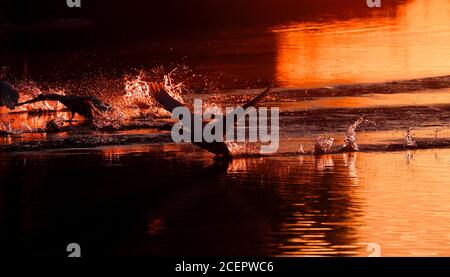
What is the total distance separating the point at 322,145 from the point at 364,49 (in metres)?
24.1

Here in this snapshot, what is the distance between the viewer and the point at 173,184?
2372 centimetres

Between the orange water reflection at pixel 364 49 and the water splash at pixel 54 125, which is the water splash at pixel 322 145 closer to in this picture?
the water splash at pixel 54 125

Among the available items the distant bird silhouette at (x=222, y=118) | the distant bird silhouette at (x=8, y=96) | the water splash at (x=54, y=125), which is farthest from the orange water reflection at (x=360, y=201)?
the distant bird silhouette at (x=8, y=96)

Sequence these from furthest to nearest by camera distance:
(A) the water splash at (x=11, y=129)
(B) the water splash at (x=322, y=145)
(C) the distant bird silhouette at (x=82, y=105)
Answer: (C) the distant bird silhouette at (x=82, y=105) < (A) the water splash at (x=11, y=129) < (B) the water splash at (x=322, y=145)

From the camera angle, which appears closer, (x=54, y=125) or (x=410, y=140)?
(x=410, y=140)

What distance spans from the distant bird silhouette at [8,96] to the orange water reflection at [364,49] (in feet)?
28.9

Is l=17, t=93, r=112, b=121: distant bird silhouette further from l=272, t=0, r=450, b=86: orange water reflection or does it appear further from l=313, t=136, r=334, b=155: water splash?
l=272, t=0, r=450, b=86: orange water reflection

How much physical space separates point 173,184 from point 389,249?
19.4 ft

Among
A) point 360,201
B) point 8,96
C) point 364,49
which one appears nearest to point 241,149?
point 360,201

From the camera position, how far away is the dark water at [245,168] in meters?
19.6

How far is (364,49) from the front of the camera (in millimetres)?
50156

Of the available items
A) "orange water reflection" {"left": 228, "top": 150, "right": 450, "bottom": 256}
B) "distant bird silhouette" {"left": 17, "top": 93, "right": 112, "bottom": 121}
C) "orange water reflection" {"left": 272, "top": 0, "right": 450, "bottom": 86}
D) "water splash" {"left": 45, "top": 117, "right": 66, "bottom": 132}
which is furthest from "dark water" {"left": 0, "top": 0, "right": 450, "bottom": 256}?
"distant bird silhouette" {"left": 17, "top": 93, "right": 112, "bottom": 121}

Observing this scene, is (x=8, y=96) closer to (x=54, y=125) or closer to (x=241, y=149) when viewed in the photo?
(x=54, y=125)
